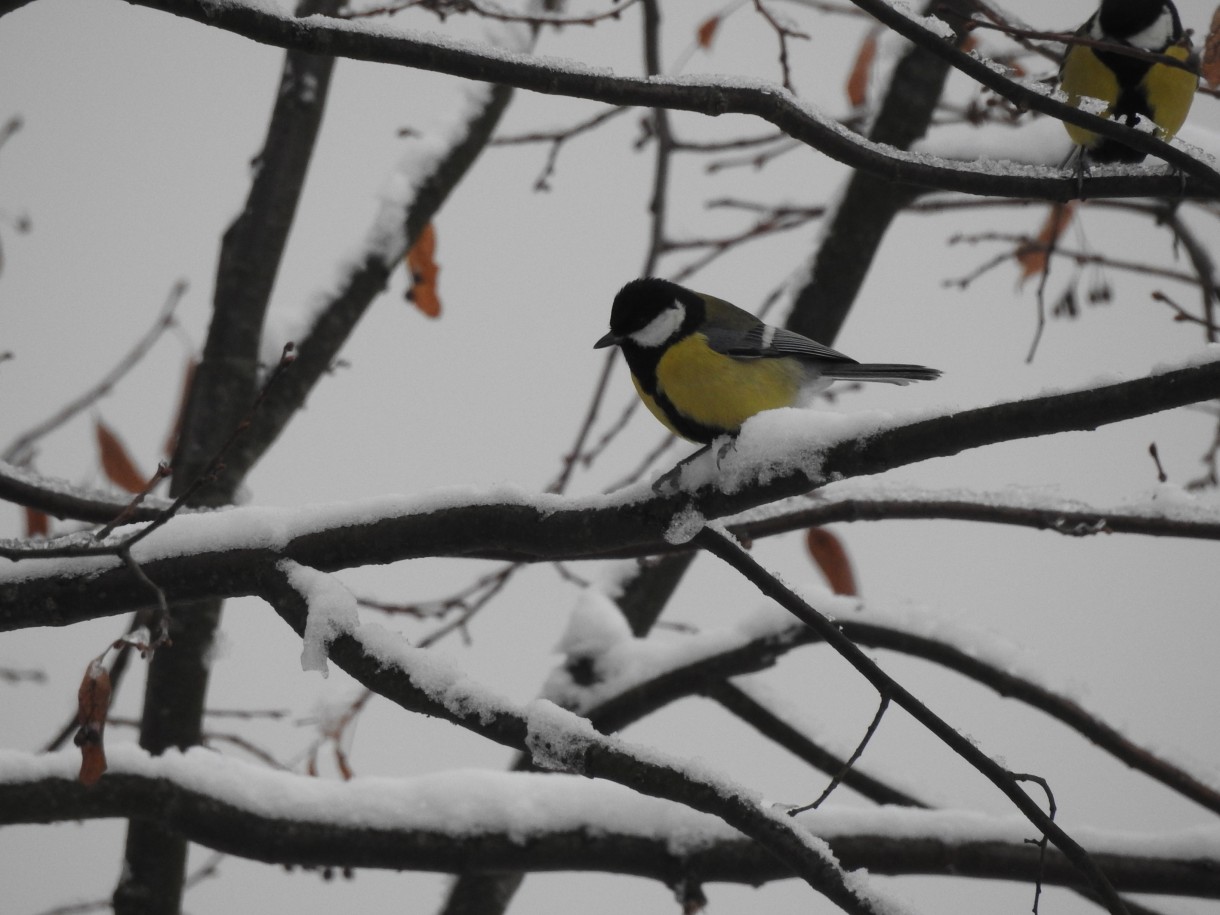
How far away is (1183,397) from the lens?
1.49 meters

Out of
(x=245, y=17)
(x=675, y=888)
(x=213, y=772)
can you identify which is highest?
(x=245, y=17)

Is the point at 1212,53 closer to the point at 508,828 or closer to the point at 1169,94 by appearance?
the point at 1169,94

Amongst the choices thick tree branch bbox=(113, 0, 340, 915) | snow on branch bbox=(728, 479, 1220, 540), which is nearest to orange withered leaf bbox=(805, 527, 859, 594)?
snow on branch bbox=(728, 479, 1220, 540)

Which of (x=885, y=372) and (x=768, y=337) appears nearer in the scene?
(x=885, y=372)

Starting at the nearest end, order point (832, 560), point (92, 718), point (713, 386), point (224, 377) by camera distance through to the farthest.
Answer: point (92, 718) → point (713, 386) → point (832, 560) → point (224, 377)

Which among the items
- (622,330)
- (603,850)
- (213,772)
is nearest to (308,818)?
(213,772)

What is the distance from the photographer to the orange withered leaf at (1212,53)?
2.02m

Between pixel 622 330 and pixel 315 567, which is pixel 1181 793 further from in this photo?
pixel 315 567

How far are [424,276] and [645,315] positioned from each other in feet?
3.73

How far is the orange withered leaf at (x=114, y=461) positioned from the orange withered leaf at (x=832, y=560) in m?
1.93

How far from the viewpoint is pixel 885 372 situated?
297 cm

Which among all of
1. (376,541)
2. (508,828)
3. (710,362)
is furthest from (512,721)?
(710,362)

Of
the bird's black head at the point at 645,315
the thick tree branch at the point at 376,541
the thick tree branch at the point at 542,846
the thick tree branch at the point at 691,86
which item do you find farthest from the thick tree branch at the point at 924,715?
the bird's black head at the point at 645,315

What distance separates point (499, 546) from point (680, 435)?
1.20 m
